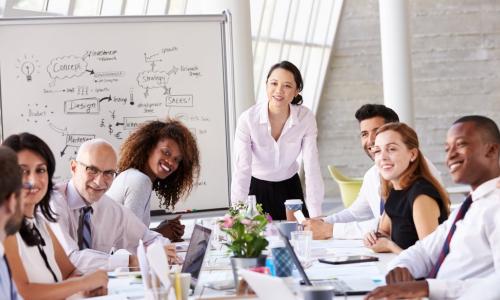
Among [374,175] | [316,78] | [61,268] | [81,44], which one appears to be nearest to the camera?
[61,268]

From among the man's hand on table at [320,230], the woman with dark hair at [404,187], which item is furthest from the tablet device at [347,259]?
the man's hand on table at [320,230]

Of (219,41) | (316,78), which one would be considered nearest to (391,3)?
(316,78)

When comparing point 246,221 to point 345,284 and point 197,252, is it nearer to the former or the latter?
point 197,252

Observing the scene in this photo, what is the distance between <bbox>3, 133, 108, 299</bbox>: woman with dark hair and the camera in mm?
2840

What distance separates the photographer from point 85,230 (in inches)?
155

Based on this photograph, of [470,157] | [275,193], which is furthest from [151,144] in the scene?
[470,157]

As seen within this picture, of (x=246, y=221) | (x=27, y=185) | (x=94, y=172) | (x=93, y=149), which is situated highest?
(x=93, y=149)

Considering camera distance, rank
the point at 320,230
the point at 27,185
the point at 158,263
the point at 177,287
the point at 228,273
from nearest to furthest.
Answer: the point at 158,263 < the point at 177,287 < the point at 27,185 < the point at 228,273 < the point at 320,230

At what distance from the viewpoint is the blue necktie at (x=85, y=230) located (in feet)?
12.8

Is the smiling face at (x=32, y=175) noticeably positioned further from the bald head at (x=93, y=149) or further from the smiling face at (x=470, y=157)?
the smiling face at (x=470, y=157)

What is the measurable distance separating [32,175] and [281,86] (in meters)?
2.55

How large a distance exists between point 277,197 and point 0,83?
2.02 meters

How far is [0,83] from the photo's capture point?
583 centimetres

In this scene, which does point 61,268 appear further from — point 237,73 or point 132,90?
point 237,73
